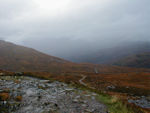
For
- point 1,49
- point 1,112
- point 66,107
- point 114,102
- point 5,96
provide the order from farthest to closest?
point 1,49, point 114,102, point 5,96, point 66,107, point 1,112

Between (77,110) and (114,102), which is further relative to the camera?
(114,102)

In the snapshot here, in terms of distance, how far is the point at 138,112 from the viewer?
918 cm

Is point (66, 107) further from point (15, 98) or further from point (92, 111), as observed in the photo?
point (15, 98)

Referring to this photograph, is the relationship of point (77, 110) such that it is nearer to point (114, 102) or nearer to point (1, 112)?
point (114, 102)

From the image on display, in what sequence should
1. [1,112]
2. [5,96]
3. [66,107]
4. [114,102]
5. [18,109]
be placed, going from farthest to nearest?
[114,102]
[5,96]
[66,107]
[18,109]
[1,112]

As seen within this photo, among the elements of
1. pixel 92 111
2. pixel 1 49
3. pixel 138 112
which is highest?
pixel 1 49

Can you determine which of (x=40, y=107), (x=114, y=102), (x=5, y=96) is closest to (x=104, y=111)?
(x=114, y=102)

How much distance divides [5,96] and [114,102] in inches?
387

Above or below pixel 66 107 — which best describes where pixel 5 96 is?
above

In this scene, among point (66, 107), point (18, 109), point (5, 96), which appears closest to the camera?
point (18, 109)

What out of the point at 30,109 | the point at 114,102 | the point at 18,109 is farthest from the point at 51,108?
the point at 114,102

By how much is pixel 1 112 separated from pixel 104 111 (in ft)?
23.6

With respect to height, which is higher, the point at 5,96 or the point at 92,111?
the point at 5,96

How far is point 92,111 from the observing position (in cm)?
817
